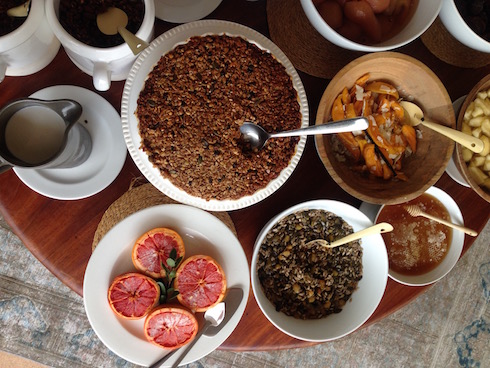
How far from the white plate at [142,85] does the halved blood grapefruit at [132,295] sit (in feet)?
0.71

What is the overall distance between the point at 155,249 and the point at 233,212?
0.25 meters

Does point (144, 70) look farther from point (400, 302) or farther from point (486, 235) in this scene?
point (486, 235)

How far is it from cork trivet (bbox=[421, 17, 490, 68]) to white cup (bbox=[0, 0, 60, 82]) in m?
0.97

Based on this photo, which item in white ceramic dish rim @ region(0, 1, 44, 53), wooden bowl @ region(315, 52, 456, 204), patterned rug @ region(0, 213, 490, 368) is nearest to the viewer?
white ceramic dish rim @ region(0, 1, 44, 53)

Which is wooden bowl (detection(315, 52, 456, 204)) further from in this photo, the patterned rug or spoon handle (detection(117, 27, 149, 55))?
the patterned rug

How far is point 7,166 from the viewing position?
1022mm

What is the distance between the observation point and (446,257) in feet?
4.17

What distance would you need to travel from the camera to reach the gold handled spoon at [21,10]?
103 centimetres

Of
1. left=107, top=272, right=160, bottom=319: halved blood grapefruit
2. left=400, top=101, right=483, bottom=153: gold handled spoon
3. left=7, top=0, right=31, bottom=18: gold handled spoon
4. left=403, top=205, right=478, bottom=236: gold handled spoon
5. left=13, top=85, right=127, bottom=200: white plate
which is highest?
left=7, top=0, right=31, bottom=18: gold handled spoon

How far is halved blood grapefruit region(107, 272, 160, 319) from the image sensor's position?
109 cm

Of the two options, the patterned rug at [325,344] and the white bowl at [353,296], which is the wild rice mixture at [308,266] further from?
the patterned rug at [325,344]

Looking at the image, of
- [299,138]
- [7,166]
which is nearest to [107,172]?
[7,166]

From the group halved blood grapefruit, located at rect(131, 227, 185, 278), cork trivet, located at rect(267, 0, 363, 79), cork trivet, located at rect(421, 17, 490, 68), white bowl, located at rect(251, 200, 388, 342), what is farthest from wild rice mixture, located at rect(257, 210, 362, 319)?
cork trivet, located at rect(421, 17, 490, 68)

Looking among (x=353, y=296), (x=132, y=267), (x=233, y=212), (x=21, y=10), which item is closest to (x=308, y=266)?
(x=353, y=296)
